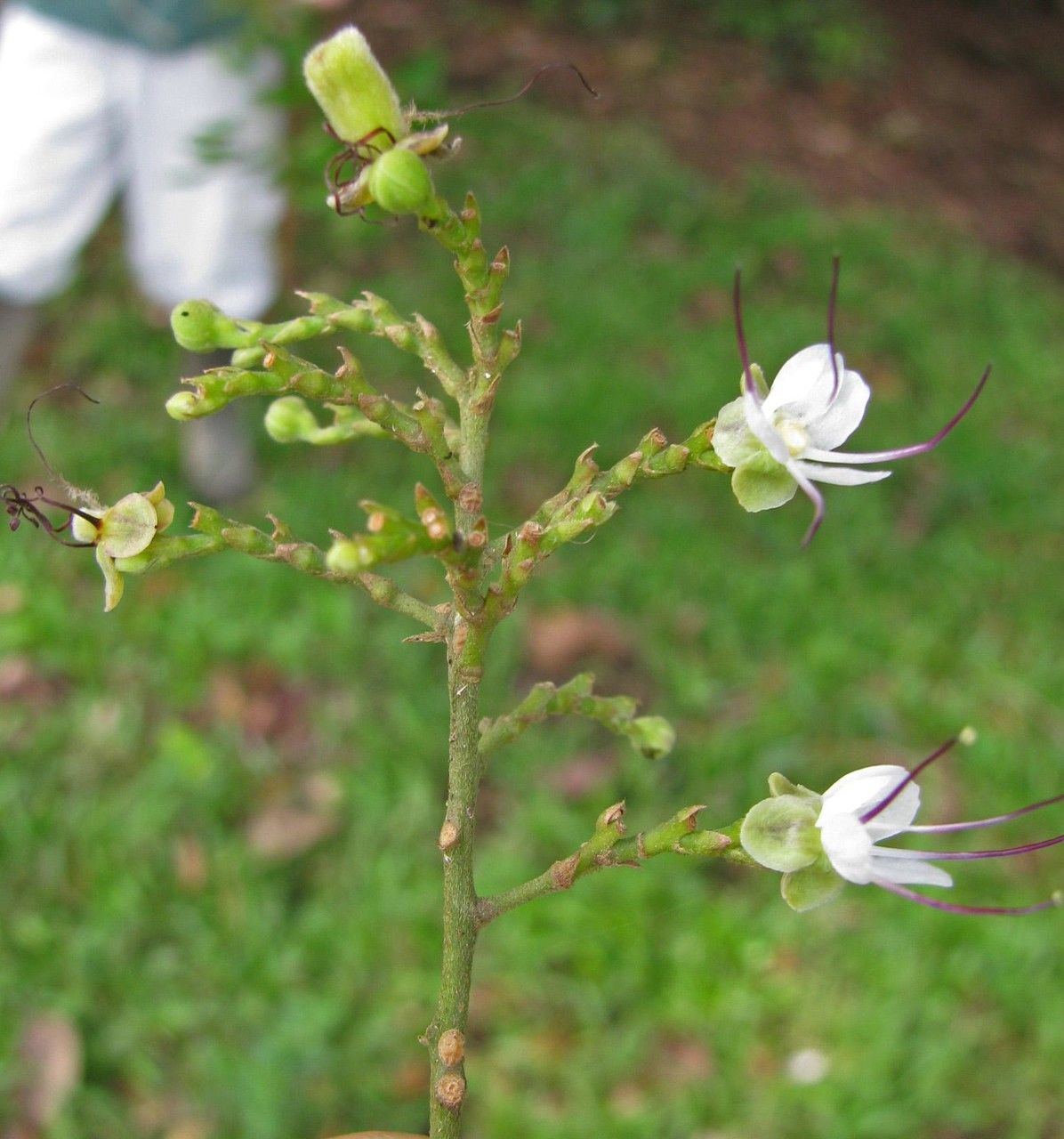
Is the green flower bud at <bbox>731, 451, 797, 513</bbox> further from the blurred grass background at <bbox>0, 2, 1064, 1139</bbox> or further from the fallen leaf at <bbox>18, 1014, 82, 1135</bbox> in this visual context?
the fallen leaf at <bbox>18, 1014, 82, 1135</bbox>

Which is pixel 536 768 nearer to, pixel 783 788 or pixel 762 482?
pixel 783 788

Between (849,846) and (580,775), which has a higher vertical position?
(849,846)

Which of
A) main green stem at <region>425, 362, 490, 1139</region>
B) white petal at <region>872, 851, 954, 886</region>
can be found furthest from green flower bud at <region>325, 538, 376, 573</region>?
white petal at <region>872, 851, 954, 886</region>

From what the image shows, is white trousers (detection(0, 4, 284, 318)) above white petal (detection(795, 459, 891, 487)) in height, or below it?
below

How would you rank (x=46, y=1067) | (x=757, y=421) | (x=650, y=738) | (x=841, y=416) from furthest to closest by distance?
1. (x=46, y=1067)
2. (x=650, y=738)
3. (x=841, y=416)
4. (x=757, y=421)

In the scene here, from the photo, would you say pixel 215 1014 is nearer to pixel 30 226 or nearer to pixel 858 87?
pixel 30 226

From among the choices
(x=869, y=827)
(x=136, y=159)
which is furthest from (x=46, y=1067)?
(x=136, y=159)
